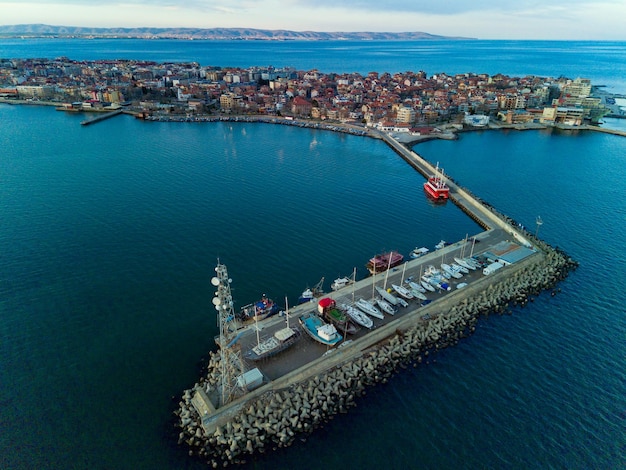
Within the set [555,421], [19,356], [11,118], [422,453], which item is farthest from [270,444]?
[11,118]

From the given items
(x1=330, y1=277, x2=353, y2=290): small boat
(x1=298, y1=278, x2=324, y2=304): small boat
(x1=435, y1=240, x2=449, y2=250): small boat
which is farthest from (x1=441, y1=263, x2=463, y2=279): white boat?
(x1=298, y1=278, x2=324, y2=304): small boat

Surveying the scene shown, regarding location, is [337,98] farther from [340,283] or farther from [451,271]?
[340,283]

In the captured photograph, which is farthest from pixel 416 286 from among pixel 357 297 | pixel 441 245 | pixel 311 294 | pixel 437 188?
pixel 437 188

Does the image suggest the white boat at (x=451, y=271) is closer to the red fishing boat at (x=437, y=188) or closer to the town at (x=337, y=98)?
the red fishing boat at (x=437, y=188)

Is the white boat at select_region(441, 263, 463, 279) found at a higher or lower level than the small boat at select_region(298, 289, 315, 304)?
higher

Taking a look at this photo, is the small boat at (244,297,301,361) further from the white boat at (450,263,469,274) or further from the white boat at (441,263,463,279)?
the white boat at (450,263,469,274)

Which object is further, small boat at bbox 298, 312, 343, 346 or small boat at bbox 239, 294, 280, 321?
small boat at bbox 239, 294, 280, 321

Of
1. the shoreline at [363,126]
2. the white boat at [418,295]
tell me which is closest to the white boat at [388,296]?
the white boat at [418,295]
